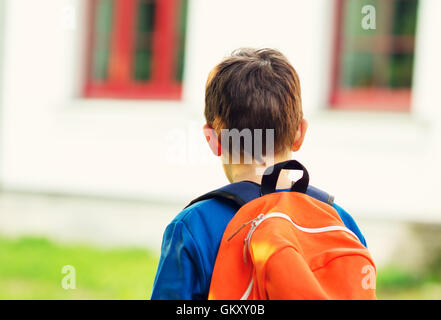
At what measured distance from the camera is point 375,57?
6.74 m

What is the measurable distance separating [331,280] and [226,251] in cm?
26

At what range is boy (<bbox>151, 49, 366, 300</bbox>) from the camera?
1.63 metres

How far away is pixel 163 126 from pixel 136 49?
129cm

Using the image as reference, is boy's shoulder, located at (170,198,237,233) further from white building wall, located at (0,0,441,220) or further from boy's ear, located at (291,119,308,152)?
white building wall, located at (0,0,441,220)

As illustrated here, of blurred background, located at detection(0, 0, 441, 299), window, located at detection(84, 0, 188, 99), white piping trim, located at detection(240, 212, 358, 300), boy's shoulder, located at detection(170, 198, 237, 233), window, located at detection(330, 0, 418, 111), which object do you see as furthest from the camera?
window, located at detection(84, 0, 188, 99)

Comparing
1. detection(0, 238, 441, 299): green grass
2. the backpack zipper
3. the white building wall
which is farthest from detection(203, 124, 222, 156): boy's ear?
the white building wall

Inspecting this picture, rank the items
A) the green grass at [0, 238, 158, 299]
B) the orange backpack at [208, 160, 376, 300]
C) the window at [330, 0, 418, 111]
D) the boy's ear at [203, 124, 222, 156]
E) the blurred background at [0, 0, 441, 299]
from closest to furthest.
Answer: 1. the orange backpack at [208, 160, 376, 300]
2. the boy's ear at [203, 124, 222, 156]
3. the green grass at [0, 238, 158, 299]
4. the blurred background at [0, 0, 441, 299]
5. the window at [330, 0, 418, 111]

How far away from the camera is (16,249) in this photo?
700cm

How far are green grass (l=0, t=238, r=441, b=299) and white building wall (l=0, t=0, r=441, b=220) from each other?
70 centimetres

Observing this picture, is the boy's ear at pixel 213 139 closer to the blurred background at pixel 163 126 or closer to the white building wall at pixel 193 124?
the blurred background at pixel 163 126

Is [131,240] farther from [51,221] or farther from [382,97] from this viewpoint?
[382,97]

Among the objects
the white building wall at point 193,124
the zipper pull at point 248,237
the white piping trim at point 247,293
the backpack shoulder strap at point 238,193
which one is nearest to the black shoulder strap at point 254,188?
the backpack shoulder strap at point 238,193
